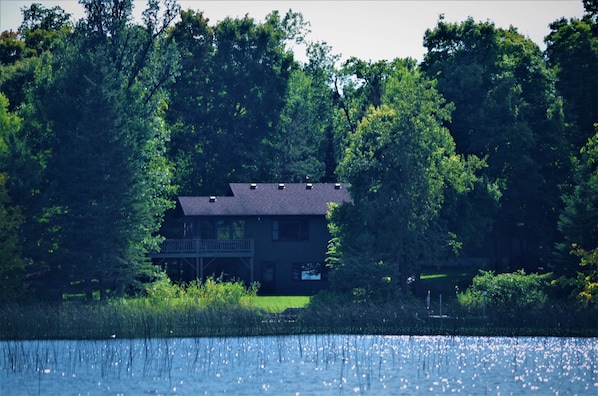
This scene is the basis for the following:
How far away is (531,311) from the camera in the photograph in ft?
157

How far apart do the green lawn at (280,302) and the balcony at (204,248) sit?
3591mm

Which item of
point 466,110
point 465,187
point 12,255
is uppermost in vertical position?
point 466,110

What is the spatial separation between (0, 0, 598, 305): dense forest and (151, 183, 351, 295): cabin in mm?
1869

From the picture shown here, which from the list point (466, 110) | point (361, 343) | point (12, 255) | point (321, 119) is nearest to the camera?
point (361, 343)

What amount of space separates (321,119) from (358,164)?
3795 cm

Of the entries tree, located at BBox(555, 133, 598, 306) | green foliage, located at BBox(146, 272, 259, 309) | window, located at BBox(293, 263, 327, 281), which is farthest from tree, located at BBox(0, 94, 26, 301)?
tree, located at BBox(555, 133, 598, 306)

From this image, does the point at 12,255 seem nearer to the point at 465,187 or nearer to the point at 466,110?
the point at 465,187

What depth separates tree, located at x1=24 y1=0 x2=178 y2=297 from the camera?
6006 cm

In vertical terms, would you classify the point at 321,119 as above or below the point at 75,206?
above

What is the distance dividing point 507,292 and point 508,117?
67.1 feet

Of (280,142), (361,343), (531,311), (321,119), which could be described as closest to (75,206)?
(361,343)

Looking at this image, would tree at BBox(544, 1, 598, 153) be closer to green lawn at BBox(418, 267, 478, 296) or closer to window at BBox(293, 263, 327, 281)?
green lawn at BBox(418, 267, 478, 296)

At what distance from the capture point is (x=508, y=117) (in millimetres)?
71750

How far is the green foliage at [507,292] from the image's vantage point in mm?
51000
